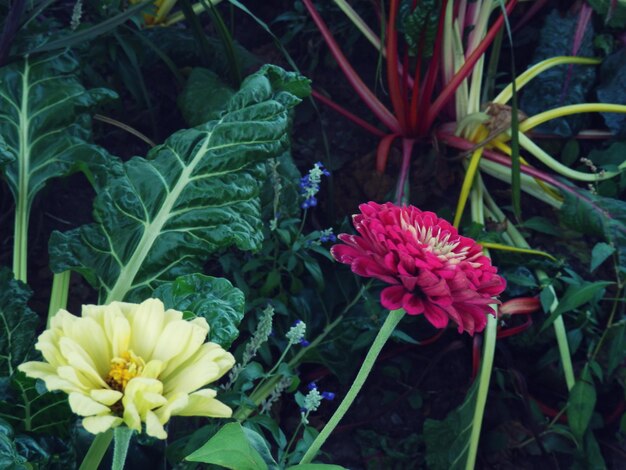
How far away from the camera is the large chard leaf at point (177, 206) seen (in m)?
1.34

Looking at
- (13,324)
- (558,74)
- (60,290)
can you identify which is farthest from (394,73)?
(13,324)

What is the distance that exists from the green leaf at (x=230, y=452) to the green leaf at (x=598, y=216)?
108cm

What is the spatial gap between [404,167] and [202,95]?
481 mm

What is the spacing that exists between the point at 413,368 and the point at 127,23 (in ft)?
3.36

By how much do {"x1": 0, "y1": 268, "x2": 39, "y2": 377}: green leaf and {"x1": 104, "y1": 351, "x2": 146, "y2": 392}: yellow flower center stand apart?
0.56 metres

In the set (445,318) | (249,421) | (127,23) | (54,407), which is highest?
(127,23)

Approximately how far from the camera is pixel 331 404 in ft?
5.54

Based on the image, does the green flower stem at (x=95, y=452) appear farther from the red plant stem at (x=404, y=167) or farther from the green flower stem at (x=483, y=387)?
the red plant stem at (x=404, y=167)

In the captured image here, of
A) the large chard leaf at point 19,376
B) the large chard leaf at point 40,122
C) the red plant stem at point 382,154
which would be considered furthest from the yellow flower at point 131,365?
the red plant stem at point 382,154

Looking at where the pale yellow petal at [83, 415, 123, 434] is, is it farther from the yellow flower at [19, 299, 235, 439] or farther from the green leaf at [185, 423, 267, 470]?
the green leaf at [185, 423, 267, 470]

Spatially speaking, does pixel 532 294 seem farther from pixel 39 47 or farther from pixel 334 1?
pixel 39 47

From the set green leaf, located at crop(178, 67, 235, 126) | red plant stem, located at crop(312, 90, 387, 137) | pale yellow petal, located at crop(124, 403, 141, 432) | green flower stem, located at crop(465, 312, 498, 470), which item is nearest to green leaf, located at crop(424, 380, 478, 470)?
green flower stem, located at crop(465, 312, 498, 470)

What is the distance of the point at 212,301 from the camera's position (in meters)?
1.12

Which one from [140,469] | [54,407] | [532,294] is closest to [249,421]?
[140,469]
